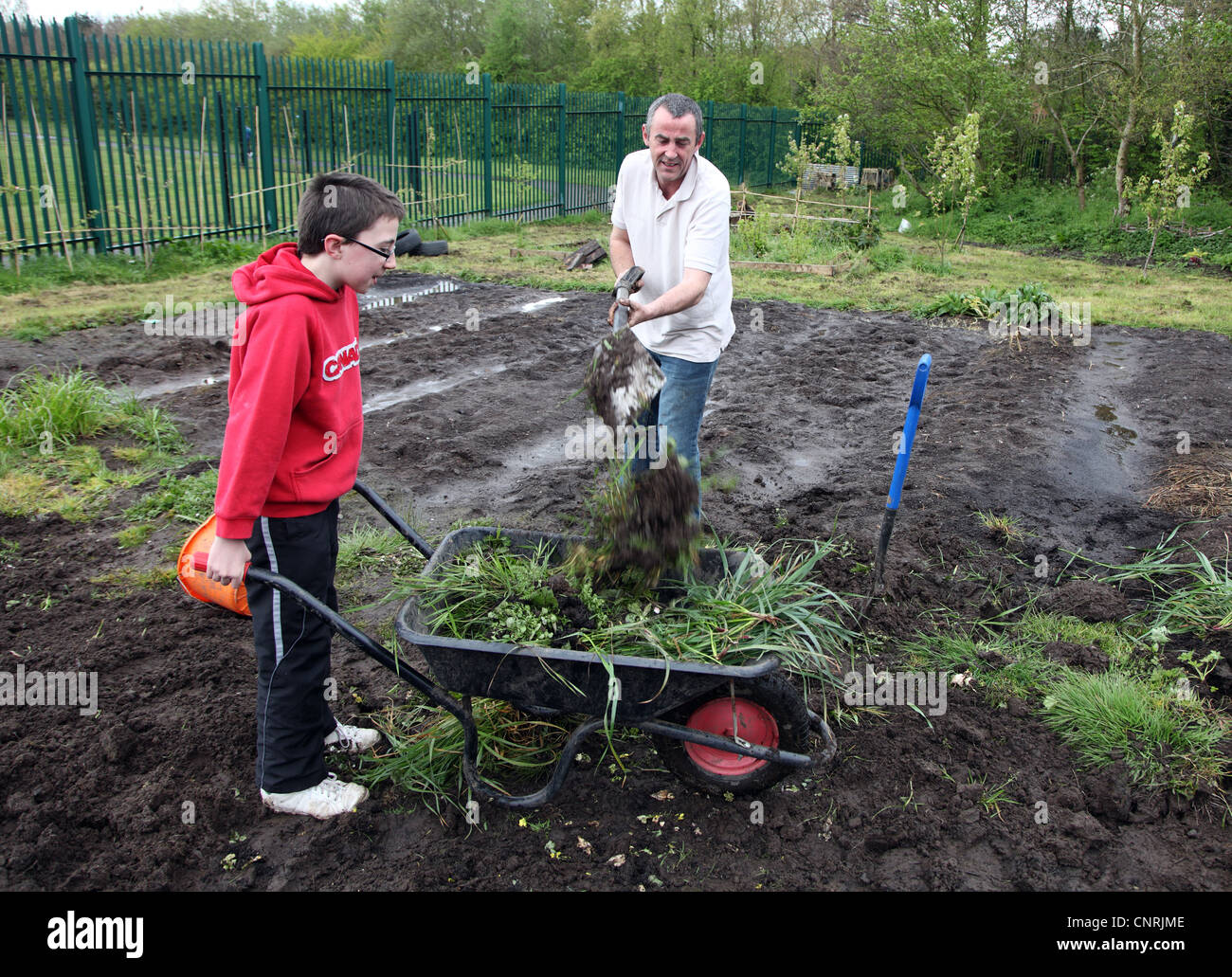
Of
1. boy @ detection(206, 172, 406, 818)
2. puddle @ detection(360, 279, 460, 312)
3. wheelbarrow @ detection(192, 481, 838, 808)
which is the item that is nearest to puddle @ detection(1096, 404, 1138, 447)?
wheelbarrow @ detection(192, 481, 838, 808)

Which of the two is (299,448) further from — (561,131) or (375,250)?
(561,131)

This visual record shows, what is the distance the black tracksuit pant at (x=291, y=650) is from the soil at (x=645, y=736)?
0.63ft

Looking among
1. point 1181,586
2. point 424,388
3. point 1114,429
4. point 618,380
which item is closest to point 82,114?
point 424,388

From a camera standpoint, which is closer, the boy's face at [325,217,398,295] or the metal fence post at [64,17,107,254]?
the boy's face at [325,217,398,295]

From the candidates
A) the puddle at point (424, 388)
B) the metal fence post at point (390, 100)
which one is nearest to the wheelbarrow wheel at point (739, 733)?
the puddle at point (424, 388)

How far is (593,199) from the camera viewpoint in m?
18.7

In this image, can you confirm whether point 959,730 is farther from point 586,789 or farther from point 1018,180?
point 1018,180

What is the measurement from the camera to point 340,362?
247 centimetres

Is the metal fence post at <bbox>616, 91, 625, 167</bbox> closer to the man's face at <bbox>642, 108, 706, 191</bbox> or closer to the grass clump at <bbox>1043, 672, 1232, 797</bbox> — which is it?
the man's face at <bbox>642, 108, 706, 191</bbox>

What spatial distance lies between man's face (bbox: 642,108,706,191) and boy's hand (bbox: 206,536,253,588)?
2035 mm

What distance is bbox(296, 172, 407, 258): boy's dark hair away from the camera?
2.34 m

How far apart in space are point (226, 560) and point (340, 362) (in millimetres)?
617

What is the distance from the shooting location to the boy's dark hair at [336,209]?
2340mm
